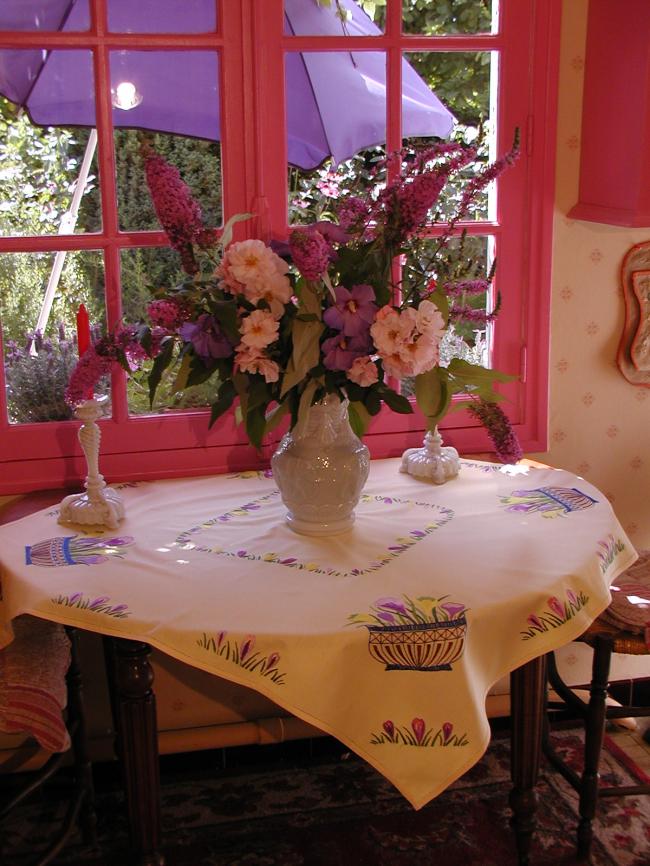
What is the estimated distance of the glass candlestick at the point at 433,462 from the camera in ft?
8.01

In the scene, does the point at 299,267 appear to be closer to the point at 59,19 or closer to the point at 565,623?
the point at 565,623

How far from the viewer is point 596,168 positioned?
264 cm

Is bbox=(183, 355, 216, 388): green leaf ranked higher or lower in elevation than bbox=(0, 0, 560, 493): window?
lower

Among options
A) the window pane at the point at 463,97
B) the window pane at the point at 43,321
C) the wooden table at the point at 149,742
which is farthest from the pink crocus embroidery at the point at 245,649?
the window pane at the point at 463,97

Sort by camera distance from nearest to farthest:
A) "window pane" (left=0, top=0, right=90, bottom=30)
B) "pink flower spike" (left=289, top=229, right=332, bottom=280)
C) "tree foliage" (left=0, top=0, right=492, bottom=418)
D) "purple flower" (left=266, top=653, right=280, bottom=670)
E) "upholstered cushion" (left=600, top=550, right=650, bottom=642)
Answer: "purple flower" (left=266, top=653, right=280, bottom=670) → "pink flower spike" (left=289, top=229, right=332, bottom=280) → "upholstered cushion" (left=600, top=550, right=650, bottom=642) → "window pane" (left=0, top=0, right=90, bottom=30) → "tree foliage" (left=0, top=0, right=492, bottom=418)

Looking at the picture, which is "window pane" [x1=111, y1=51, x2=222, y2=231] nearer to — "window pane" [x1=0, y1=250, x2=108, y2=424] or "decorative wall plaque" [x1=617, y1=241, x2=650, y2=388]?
"window pane" [x1=0, y1=250, x2=108, y2=424]

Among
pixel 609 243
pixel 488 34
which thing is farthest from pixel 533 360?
pixel 488 34

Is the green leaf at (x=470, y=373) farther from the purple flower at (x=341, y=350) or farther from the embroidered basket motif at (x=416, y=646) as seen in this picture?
the embroidered basket motif at (x=416, y=646)

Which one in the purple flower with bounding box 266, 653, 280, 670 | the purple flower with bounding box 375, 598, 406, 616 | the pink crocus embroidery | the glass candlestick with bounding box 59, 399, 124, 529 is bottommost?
the purple flower with bounding box 266, 653, 280, 670

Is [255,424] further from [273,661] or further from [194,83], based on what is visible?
[194,83]

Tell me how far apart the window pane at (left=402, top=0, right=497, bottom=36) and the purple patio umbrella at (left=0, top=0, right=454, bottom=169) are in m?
0.11

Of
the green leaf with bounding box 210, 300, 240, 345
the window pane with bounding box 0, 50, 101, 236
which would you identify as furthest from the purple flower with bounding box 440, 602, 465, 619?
the window pane with bounding box 0, 50, 101, 236

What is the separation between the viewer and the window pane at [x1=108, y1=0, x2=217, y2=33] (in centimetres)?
243

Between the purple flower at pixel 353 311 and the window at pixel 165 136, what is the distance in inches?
29.4
